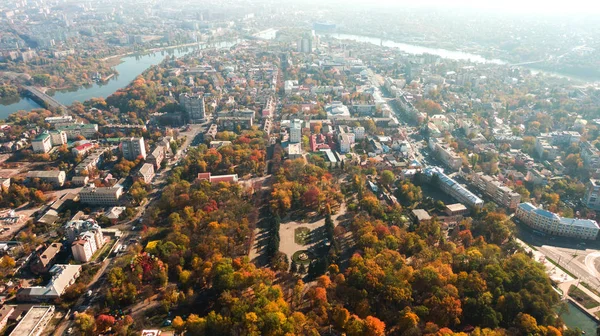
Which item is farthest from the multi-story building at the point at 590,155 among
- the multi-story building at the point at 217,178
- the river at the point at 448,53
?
the river at the point at 448,53

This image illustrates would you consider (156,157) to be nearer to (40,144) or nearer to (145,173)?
(145,173)

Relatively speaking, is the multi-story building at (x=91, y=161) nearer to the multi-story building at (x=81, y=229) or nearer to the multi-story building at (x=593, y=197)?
the multi-story building at (x=81, y=229)

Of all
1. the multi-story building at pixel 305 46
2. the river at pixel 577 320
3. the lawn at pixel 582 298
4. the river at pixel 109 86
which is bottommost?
the river at pixel 577 320

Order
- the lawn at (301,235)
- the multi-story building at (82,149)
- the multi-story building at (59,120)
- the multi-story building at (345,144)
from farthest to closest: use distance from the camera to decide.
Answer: the multi-story building at (59,120) → the multi-story building at (345,144) → the multi-story building at (82,149) → the lawn at (301,235)

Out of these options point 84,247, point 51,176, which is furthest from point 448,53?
point 84,247

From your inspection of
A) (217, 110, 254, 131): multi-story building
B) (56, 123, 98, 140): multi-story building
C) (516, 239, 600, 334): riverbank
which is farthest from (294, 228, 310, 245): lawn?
(56, 123, 98, 140): multi-story building

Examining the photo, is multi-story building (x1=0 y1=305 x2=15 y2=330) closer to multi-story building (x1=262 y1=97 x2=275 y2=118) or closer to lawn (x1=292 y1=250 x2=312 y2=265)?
lawn (x1=292 y1=250 x2=312 y2=265)

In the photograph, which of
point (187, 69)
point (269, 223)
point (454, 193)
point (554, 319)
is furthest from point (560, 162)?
A: point (187, 69)
